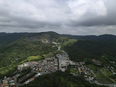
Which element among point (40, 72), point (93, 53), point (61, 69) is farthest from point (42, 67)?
point (93, 53)

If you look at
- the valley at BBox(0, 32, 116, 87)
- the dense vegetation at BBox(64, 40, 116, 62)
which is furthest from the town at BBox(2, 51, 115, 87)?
the dense vegetation at BBox(64, 40, 116, 62)

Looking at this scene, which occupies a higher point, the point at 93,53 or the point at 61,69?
the point at 93,53

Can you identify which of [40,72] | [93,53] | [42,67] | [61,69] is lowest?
[42,67]

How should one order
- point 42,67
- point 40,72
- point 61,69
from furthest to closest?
point 42,67, point 61,69, point 40,72

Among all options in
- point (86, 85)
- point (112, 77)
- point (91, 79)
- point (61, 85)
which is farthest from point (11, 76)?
point (112, 77)

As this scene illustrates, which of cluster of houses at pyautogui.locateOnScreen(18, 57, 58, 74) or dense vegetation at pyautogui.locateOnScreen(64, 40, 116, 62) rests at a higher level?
dense vegetation at pyautogui.locateOnScreen(64, 40, 116, 62)

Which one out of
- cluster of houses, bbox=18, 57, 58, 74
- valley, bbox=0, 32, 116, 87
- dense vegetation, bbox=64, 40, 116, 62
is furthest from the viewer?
dense vegetation, bbox=64, 40, 116, 62

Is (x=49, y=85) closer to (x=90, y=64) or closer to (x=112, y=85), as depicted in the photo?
(x=112, y=85)

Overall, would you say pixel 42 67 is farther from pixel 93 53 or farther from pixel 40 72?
pixel 93 53

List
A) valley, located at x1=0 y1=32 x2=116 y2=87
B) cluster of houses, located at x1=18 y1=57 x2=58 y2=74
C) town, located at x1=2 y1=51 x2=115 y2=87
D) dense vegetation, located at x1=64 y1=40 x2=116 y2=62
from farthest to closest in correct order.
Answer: dense vegetation, located at x1=64 y1=40 x2=116 y2=62 < cluster of houses, located at x1=18 y1=57 x2=58 y2=74 < town, located at x1=2 y1=51 x2=115 y2=87 < valley, located at x1=0 y1=32 x2=116 y2=87

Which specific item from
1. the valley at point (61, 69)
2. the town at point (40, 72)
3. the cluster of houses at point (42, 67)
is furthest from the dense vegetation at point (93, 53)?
the cluster of houses at point (42, 67)

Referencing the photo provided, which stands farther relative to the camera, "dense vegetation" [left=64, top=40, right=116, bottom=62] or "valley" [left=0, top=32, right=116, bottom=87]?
"dense vegetation" [left=64, top=40, right=116, bottom=62]

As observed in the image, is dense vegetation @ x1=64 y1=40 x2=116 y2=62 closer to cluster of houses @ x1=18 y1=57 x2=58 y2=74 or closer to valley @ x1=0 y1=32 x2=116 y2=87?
valley @ x1=0 y1=32 x2=116 y2=87
